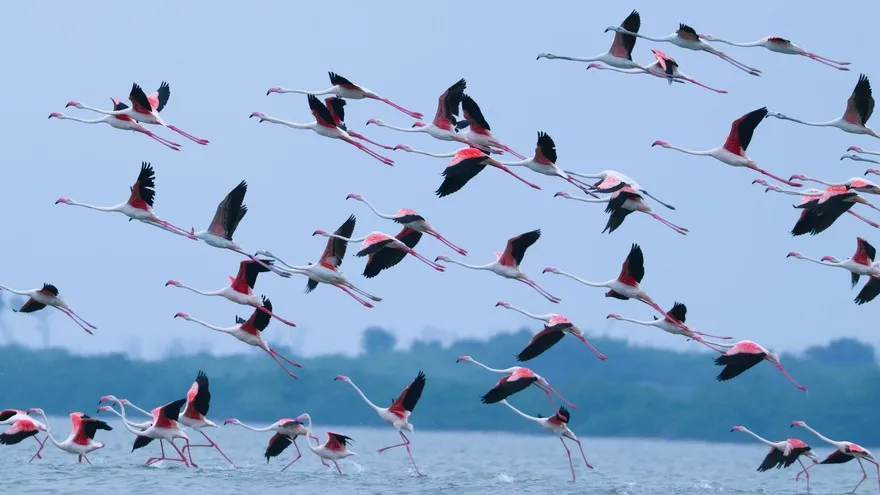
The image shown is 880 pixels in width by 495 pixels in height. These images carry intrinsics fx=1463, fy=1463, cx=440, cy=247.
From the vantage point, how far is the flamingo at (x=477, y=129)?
1897 centimetres

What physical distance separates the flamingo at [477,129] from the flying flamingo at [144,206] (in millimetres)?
3828

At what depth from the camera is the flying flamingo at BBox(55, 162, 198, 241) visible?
1830 centimetres

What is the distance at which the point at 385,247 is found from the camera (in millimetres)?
19328

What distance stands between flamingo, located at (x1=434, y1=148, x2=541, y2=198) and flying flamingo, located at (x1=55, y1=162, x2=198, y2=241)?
139 inches

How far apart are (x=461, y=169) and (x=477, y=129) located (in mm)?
2005

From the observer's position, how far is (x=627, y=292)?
18.9 meters

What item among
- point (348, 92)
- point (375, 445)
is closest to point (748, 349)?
point (348, 92)

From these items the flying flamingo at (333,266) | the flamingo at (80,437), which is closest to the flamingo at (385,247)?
the flying flamingo at (333,266)

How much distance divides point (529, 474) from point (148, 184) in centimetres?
1233

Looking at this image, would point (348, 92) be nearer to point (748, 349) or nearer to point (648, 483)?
point (748, 349)

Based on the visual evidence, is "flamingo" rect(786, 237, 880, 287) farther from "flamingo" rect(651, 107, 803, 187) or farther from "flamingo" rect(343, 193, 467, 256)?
"flamingo" rect(343, 193, 467, 256)

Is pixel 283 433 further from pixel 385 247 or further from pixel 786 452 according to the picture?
pixel 786 452

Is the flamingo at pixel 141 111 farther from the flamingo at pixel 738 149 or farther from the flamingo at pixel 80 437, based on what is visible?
the flamingo at pixel 738 149

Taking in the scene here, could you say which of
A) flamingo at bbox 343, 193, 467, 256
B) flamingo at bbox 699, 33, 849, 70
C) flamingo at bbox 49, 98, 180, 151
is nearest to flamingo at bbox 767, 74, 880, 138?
flamingo at bbox 699, 33, 849, 70
